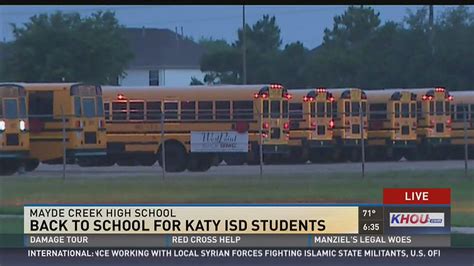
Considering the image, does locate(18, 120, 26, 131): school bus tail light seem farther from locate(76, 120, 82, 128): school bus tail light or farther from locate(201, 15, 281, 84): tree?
locate(201, 15, 281, 84): tree

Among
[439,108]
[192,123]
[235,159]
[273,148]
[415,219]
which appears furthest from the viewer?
[192,123]

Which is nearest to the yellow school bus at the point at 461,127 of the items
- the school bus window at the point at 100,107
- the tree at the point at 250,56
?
the tree at the point at 250,56

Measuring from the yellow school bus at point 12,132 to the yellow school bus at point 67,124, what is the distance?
0.21m

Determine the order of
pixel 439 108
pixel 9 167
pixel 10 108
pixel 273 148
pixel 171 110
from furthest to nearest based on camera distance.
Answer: pixel 171 110, pixel 273 148, pixel 439 108, pixel 10 108, pixel 9 167

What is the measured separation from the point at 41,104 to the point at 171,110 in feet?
8.72

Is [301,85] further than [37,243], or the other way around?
[301,85]

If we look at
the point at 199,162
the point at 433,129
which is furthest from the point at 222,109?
the point at 433,129

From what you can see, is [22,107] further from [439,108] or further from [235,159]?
[439,108]

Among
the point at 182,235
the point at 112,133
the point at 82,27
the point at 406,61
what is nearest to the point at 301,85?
the point at 406,61

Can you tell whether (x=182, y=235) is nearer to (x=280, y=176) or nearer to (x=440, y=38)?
(x=440, y=38)

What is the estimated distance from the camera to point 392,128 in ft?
75.4

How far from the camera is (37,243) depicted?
38.4 feet

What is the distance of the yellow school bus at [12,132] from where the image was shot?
63.6ft

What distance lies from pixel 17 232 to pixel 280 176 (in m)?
6.71
